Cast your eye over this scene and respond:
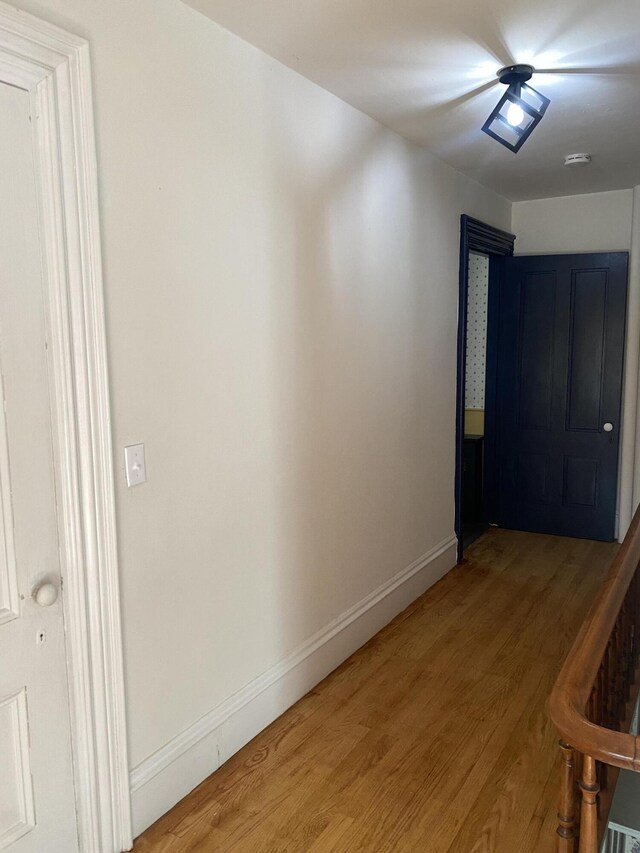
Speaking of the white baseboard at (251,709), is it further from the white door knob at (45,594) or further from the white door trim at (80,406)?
the white door knob at (45,594)

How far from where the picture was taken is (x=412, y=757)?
2.38m

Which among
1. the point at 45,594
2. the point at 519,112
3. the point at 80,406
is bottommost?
the point at 45,594

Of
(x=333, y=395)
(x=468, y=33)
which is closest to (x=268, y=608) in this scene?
(x=333, y=395)

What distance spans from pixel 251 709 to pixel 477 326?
378 centimetres

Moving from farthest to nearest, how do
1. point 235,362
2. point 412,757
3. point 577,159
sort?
point 577,159
point 412,757
point 235,362

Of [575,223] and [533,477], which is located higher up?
[575,223]

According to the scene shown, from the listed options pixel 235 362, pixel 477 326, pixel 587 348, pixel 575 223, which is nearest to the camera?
pixel 235 362

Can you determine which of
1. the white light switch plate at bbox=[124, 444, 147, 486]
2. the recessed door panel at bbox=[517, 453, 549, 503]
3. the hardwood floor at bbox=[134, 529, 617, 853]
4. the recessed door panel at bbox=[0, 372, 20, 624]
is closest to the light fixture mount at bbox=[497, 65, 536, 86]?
the white light switch plate at bbox=[124, 444, 147, 486]

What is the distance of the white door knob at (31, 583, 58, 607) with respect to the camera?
166 centimetres

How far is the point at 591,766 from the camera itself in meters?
1.27

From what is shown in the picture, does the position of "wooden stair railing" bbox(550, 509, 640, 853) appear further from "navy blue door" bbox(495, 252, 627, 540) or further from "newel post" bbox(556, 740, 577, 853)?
"navy blue door" bbox(495, 252, 627, 540)

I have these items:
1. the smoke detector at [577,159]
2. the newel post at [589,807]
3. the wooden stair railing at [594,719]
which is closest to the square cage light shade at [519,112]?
the smoke detector at [577,159]

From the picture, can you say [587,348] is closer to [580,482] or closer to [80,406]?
[580,482]

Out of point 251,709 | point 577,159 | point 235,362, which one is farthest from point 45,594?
point 577,159
